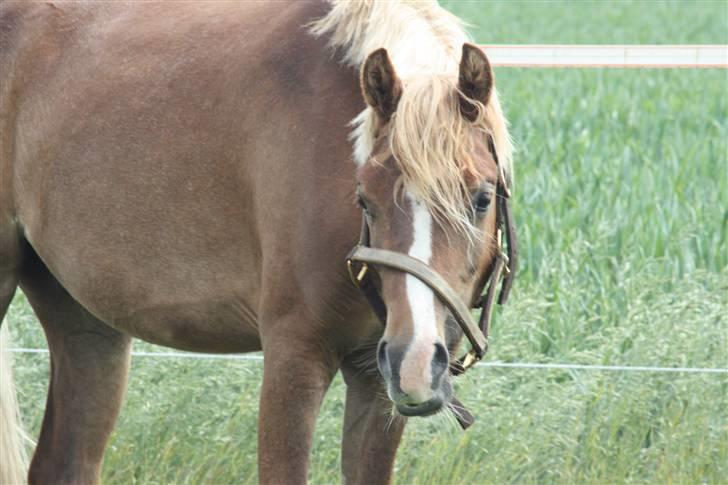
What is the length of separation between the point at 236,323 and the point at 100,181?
58 centimetres

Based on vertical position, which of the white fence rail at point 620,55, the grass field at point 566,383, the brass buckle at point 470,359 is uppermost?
the brass buckle at point 470,359

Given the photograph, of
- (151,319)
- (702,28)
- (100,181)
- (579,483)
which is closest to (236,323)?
(151,319)

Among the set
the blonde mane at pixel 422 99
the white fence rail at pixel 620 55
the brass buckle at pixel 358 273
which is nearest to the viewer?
the blonde mane at pixel 422 99

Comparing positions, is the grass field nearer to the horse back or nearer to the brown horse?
the brown horse

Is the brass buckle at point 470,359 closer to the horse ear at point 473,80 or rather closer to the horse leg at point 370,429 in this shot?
the horse leg at point 370,429

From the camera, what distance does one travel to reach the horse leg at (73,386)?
156 inches

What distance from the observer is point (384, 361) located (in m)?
2.54

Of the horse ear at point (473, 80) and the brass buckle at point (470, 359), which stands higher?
the horse ear at point (473, 80)

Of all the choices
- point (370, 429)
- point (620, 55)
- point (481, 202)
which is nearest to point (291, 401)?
point (370, 429)

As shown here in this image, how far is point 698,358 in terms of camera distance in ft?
15.5

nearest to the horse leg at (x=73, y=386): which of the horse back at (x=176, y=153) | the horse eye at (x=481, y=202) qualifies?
the horse back at (x=176, y=153)

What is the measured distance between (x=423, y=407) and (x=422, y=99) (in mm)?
658

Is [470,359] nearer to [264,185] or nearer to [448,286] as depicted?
[448,286]

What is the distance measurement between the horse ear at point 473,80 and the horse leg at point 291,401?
0.65m
